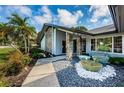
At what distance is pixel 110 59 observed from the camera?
1232cm

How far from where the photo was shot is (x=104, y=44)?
579 inches

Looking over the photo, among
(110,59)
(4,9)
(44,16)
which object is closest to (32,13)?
(44,16)

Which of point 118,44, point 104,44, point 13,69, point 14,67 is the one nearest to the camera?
point 13,69

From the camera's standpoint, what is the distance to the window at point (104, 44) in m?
14.0

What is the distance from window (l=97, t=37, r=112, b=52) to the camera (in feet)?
46.0

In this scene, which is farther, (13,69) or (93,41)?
(93,41)

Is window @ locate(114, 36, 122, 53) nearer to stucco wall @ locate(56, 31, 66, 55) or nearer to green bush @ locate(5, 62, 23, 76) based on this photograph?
stucco wall @ locate(56, 31, 66, 55)

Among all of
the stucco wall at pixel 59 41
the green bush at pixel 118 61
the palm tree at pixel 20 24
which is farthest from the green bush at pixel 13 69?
the palm tree at pixel 20 24

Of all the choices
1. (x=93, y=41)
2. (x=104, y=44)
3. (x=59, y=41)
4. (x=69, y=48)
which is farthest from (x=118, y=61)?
(x=59, y=41)

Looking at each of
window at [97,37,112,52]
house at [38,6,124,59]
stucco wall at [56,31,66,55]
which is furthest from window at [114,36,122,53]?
stucco wall at [56,31,66,55]

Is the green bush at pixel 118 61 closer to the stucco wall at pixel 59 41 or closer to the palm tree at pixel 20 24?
the stucco wall at pixel 59 41

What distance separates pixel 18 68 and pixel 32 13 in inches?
961

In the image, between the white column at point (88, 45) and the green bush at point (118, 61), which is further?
the white column at point (88, 45)

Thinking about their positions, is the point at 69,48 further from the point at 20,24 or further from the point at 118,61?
the point at 20,24
